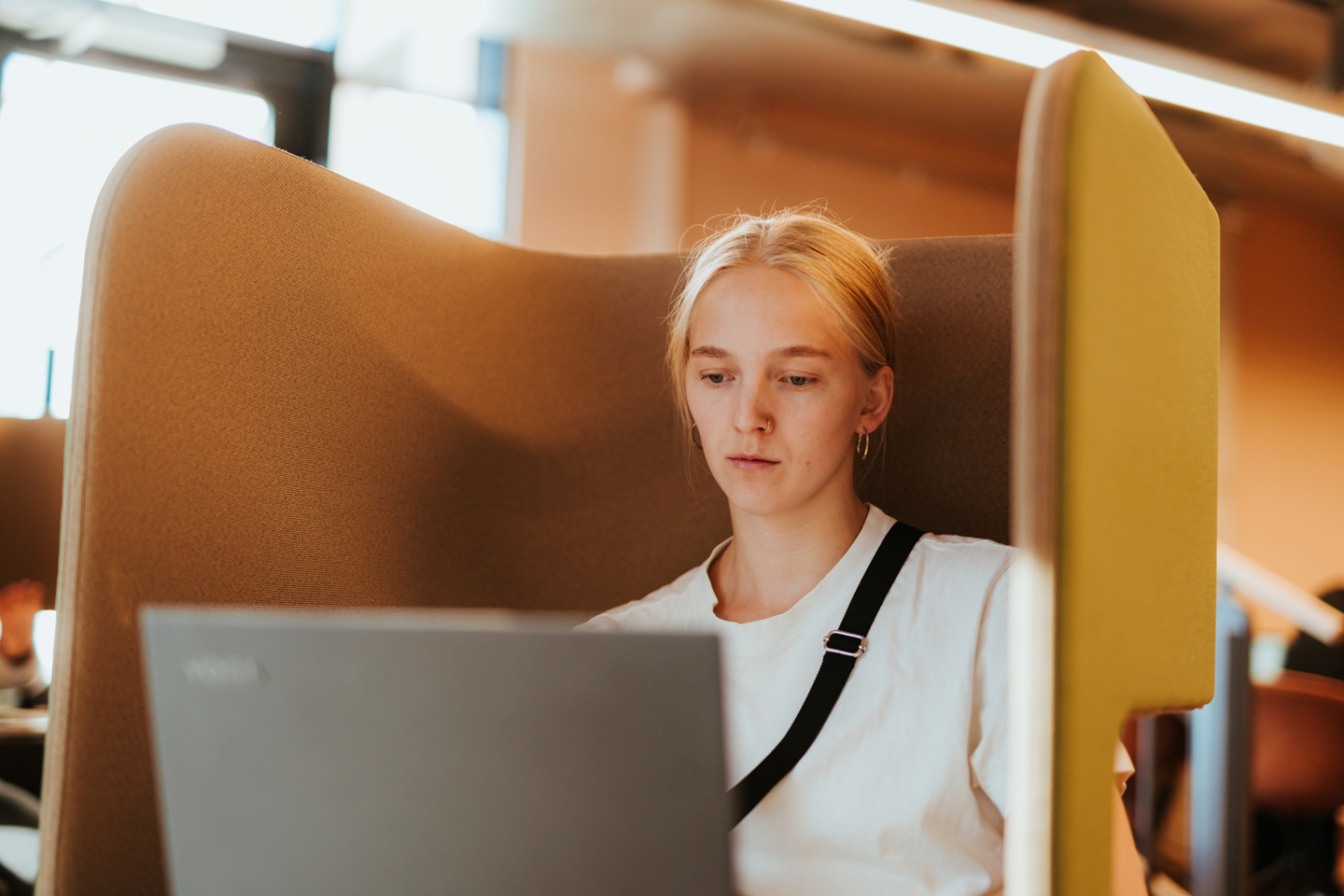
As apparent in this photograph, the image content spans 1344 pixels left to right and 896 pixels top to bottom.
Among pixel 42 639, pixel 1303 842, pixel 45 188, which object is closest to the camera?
pixel 42 639

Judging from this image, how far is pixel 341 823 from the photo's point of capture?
24.9 inches

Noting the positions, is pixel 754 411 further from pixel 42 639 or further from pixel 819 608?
pixel 42 639

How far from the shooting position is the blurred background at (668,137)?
2.77m

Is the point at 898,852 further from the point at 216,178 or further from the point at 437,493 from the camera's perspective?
the point at 216,178

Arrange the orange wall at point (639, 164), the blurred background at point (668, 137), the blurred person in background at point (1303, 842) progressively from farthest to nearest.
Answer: the orange wall at point (639, 164)
the blurred person in background at point (1303, 842)
the blurred background at point (668, 137)

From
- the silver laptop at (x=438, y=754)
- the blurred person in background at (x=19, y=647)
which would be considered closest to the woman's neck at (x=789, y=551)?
the silver laptop at (x=438, y=754)

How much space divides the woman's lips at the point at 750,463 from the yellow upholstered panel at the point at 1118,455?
0.45m

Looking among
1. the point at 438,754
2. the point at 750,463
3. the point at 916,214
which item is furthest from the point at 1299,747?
the point at 916,214

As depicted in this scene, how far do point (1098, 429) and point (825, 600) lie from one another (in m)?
0.51

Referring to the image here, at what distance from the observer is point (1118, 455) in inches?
27.0

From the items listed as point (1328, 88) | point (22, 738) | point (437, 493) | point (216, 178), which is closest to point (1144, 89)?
point (1328, 88)

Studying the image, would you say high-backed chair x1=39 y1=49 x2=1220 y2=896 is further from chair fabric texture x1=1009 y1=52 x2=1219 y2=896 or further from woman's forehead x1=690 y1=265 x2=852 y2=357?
chair fabric texture x1=1009 y1=52 x2=1219 y2=896

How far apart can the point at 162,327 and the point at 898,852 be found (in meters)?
0.92

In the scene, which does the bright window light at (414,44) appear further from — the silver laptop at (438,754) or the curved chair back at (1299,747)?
the silver laptop at (438,754)
